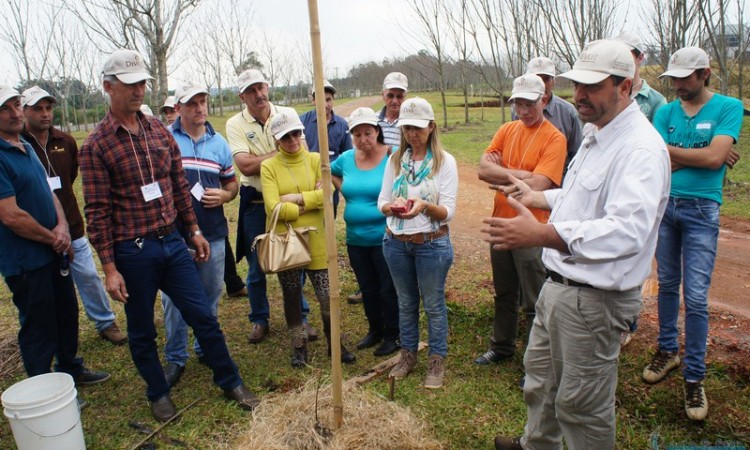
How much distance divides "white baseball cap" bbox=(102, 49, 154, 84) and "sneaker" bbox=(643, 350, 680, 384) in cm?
365

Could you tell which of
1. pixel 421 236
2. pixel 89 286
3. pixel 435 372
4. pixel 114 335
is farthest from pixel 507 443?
pixel 89 286

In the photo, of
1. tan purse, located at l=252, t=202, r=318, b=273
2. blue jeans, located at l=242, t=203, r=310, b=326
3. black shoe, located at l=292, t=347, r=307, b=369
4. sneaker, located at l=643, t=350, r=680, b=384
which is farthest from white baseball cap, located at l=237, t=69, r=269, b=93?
sneaker, located at l=643, t=350, r=680, b=384

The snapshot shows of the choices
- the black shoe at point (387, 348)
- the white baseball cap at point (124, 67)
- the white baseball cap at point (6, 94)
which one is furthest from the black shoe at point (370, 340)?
the white baseball cap at point (6, 94)

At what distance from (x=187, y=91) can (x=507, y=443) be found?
317 centimetres

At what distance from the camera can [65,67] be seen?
835 inches

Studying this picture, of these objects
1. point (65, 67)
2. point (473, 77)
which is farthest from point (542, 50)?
point (473, 77)

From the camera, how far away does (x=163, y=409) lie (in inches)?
133

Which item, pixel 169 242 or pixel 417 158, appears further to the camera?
pixel 417 158

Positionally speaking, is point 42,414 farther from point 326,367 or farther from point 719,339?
point 719,339

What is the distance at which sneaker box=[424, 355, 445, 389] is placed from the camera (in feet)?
11.9

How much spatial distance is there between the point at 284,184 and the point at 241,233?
89 centimetres

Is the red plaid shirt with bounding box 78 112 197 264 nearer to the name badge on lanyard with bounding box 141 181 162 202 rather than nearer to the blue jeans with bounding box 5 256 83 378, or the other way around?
the name badge on lanyard with bounding box 141 181 162 202

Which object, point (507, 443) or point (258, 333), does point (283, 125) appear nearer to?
point (258, 333)

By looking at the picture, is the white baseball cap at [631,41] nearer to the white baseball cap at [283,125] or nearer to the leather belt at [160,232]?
the white baseball cap at [283,125]
